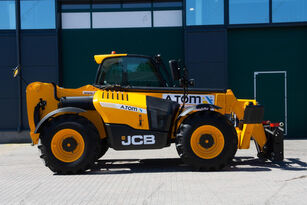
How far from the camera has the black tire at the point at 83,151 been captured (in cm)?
588

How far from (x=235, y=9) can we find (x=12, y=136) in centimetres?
975

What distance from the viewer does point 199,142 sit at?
19.4 ft

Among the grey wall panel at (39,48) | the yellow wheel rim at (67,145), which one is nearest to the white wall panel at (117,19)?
the grey wall panel at (39,48)

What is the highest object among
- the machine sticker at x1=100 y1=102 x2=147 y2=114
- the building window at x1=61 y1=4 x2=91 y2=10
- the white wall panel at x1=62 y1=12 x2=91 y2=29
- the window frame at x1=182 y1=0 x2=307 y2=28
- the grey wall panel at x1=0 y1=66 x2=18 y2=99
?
the building window at x1=61 y1=4 x2=91 y2=10

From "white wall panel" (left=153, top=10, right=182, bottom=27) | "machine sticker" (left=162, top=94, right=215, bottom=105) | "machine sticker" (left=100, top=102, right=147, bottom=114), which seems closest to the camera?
"machine sticker" (left=100, top=102, right=147, bottom=114)

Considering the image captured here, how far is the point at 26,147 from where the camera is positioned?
10.6 meters

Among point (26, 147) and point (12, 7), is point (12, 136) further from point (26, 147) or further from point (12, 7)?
point (12, 7)

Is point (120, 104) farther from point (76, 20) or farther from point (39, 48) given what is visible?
point (76, 20)

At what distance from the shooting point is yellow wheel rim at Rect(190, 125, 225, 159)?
19.4 feet

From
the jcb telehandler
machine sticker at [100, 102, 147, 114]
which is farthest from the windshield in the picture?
machine sticker at [100, 102, 147, 114]

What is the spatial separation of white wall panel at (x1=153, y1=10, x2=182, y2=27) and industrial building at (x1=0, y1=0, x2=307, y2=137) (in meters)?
0.23

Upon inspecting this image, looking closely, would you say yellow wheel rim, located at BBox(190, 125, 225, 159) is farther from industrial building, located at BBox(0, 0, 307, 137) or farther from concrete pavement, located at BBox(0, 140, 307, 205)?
industrial building, located at BBox(0, 0, 307, 137)

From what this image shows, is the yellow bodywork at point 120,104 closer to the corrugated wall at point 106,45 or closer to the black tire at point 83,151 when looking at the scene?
the black tire at point 83,151

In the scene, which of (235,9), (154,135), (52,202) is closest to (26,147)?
(154,135)
